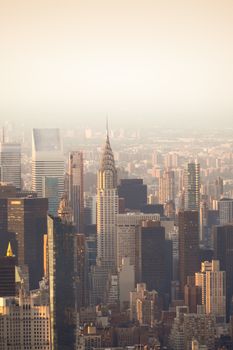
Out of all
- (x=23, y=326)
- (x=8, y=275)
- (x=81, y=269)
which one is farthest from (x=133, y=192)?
(x=23, y=326)

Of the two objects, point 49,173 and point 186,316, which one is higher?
point 49,173

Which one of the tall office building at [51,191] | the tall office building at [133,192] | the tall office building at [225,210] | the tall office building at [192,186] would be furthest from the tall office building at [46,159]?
the tall office building at [225,210]

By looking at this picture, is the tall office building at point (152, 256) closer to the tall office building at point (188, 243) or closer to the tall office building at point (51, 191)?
the tall office building at point (188, 243)

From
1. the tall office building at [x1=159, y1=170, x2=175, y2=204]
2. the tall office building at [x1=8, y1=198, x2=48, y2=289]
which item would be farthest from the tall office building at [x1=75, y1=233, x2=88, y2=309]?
the tall office building at [x1=159, y1=170, x2=175, y2=204]

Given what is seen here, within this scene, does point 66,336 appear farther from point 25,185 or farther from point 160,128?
point 25,185

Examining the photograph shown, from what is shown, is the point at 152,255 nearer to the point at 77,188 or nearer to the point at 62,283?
the point at 77,188

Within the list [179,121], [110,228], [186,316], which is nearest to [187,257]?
[110,228]
